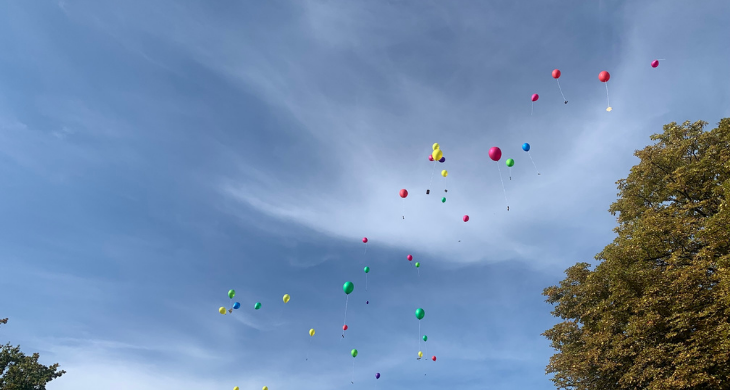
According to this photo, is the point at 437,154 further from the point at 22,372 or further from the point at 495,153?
the point at 22,372

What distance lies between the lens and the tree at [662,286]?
1120 centimetres

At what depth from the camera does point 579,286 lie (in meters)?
16.2

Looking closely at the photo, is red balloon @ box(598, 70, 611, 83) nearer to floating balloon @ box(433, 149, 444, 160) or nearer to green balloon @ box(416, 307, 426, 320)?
floating balloon @ box(433, 149, 444, 160)

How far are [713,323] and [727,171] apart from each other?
5540 mm

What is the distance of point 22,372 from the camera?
30.8 metres

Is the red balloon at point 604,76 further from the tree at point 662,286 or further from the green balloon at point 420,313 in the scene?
the green balloon at point 420,313

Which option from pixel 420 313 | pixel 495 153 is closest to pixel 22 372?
pixel 420 313

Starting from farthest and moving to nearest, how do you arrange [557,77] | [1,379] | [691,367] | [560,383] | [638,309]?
[1,379]
[557,77]
[560,383]
[638,309]
[691,367]

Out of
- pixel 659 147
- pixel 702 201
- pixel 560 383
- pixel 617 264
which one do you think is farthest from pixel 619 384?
pixel 659 147

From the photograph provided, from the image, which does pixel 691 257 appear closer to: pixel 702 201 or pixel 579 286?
pixel 702 201

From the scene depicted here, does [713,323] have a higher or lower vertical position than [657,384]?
higher

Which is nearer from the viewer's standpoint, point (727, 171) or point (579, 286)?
point (727, 171)

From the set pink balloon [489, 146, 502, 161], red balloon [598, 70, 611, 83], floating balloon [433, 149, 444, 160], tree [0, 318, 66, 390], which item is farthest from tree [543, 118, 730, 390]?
tree [0, 318, 66, 390]

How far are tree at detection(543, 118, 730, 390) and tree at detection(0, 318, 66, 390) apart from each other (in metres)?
40.8
